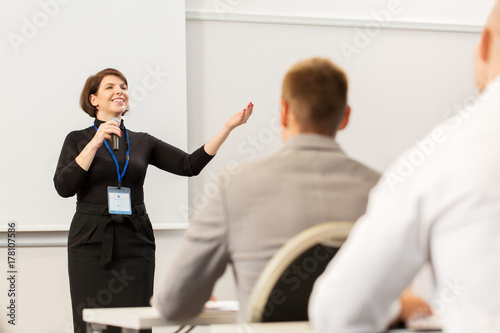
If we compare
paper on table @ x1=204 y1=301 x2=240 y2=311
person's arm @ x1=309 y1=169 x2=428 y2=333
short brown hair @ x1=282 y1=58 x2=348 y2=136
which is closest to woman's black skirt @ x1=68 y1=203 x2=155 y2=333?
paper on table @ x1=204 y1=301 x2=240 y2=311

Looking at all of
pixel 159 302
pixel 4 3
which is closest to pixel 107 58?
pixel 4 3

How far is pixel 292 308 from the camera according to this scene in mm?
1312

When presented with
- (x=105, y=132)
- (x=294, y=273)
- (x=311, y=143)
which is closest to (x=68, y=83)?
(x=105, y=132)

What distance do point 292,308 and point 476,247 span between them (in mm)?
599

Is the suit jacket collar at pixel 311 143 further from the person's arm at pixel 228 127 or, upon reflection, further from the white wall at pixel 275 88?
the white wall at pixel 275 88

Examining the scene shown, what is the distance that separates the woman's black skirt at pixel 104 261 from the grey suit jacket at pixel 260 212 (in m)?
1.81

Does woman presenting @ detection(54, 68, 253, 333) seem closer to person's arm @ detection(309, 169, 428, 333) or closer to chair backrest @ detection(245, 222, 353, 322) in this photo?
chair backrest @ detection(245, 222, 353, 322)

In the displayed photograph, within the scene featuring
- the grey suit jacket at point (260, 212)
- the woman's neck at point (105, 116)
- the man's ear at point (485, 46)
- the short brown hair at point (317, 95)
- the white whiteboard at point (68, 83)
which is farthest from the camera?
the white whiteboard at point (68, 83)

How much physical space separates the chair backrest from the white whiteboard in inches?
120

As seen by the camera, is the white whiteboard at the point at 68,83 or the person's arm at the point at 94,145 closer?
the person's arm at the point at 94,145

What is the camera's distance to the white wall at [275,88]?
166 inches

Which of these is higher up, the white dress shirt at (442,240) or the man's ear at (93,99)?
the man's ear at (93,99)

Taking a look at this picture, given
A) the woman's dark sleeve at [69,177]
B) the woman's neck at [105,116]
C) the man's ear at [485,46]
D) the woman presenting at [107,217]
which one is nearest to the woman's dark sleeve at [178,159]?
the woman presenting at [107,217]

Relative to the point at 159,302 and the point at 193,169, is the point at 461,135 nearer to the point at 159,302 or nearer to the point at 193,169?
the point at 159,302
